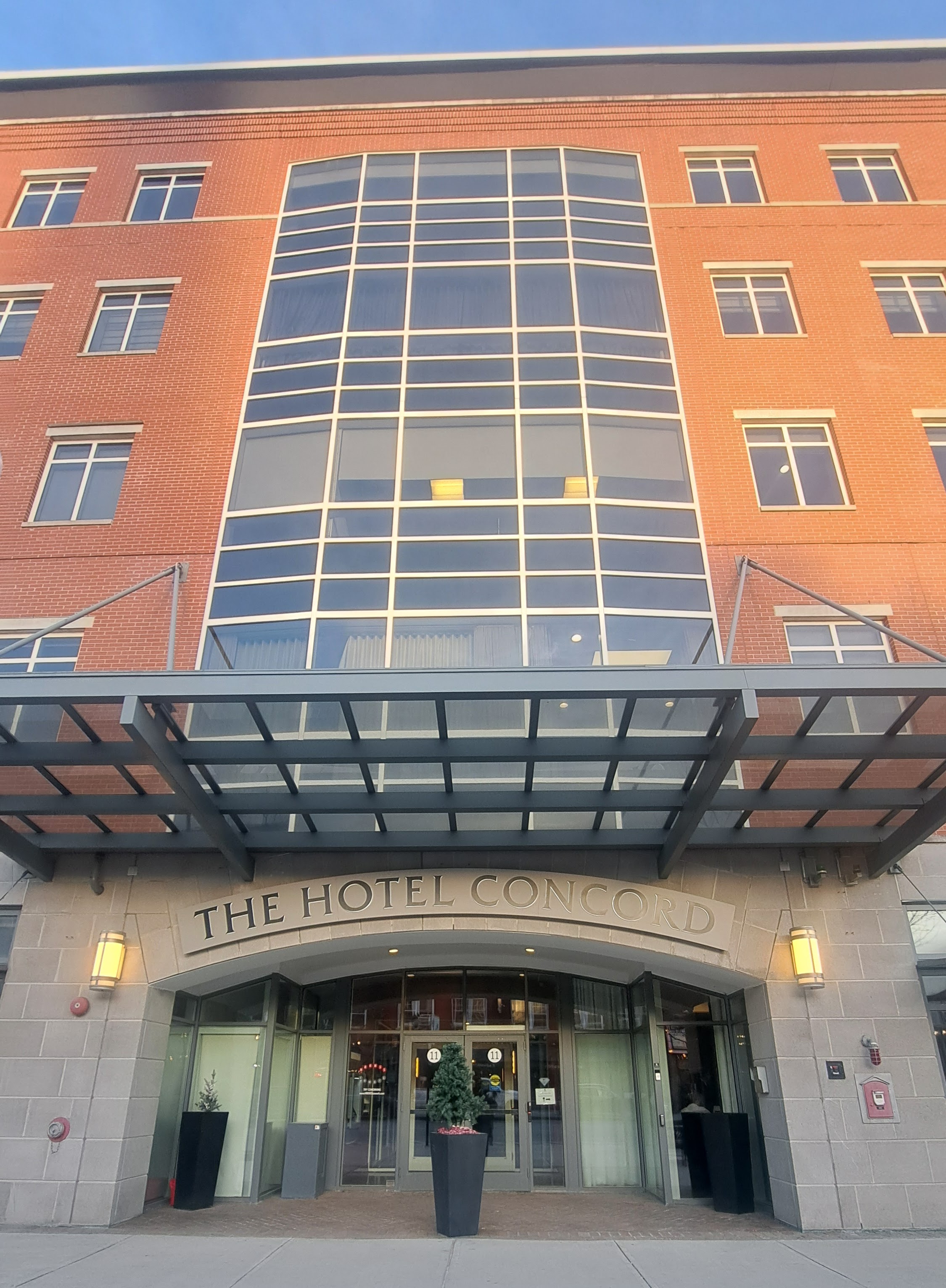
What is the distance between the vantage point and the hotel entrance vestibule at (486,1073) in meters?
11.0

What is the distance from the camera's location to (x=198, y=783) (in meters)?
8.98

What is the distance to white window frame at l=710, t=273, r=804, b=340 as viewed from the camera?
1404 cm

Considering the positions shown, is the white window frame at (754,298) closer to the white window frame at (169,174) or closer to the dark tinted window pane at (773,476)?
the dark tinted window pane at (773,476)

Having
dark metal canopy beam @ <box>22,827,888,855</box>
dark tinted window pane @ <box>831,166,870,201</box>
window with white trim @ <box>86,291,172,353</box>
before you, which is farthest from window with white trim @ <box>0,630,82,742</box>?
dark tinted window pane @ <box>831,166,870,201</box>

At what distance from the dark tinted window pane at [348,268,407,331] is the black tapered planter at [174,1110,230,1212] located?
473 inches

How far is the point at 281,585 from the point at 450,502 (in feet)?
8.95

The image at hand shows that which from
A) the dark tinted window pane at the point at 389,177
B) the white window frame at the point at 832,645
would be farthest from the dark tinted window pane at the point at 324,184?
the white window frame at the point at 832,645

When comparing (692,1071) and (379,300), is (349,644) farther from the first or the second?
(692,1071)

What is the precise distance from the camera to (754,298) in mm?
14734

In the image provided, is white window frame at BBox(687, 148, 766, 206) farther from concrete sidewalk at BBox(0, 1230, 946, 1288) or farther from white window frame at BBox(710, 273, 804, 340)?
concrete sidewalk at BBox(0, 1230, 946, 1288)

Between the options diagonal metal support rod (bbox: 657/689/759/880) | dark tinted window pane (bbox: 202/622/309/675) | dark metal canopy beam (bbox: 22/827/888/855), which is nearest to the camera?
diagonal metal support rod (bbox: 657/689/759/880)

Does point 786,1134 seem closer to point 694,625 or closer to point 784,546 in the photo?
point 694,625

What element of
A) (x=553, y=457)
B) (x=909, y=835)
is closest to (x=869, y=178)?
(x=553, y=457)

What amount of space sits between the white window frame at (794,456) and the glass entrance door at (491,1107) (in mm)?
8887
